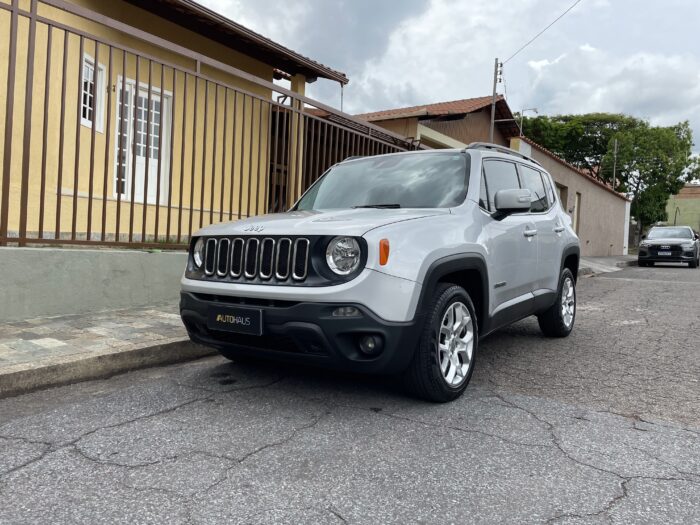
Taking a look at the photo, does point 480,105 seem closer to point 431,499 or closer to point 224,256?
point 224,256

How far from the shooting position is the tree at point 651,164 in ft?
125

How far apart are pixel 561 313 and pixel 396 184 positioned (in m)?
2.53

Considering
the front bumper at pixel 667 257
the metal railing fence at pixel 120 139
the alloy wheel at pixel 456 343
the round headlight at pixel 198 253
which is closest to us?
the alloy wheel at pixel 456 343

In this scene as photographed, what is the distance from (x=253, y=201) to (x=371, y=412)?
4.53 meters

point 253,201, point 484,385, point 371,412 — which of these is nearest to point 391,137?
point 253,201

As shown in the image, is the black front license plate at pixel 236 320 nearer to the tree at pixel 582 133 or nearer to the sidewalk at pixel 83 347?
the sidewalk at pixel 83 347

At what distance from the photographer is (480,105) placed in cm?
1931

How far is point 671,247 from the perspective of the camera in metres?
19.3

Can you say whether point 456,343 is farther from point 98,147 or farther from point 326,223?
point 98,147

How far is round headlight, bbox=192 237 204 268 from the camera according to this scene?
12.8ft

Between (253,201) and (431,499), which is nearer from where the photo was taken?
(431,499)

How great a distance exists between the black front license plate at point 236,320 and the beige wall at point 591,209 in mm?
16630

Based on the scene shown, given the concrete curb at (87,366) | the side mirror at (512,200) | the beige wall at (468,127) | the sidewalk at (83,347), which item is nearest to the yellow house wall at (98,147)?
the sidewalk at (83,347)

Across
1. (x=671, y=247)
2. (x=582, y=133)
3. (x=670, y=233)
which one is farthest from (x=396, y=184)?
(x=582, y=133)
